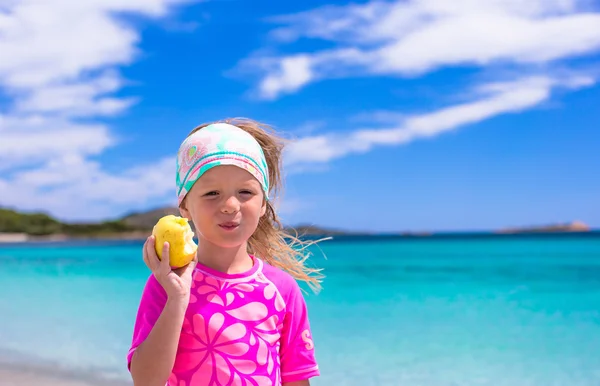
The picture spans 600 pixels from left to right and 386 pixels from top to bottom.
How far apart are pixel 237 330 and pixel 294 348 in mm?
297

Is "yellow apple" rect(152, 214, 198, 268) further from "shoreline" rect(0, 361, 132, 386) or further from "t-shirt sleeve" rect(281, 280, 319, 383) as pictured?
"shoreline" rect(0, 361, 132, 386)

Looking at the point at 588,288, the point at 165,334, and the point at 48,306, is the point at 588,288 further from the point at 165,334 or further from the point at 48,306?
the point at 165,334

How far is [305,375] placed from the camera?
2.65 metres

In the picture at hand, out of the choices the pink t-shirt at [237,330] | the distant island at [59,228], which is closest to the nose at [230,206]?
the pink t-shirt at [237,330]

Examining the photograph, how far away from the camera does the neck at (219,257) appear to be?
8.44 ft

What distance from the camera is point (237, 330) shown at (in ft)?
8.16

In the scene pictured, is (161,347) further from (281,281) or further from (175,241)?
(281,281)

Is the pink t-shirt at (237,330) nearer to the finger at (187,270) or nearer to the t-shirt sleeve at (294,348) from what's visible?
the t-shirt sleeve at (294,348)

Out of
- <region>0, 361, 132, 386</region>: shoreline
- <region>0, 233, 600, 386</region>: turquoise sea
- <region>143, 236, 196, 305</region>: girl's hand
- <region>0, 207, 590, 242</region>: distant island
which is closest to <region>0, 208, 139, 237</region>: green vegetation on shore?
<region>0, 207, 590, 242</region>: distant island

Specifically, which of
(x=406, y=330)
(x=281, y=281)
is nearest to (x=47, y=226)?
(x=406, y=330)

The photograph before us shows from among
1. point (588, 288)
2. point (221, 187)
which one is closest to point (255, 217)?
point (221, 187)

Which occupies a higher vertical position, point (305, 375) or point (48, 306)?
point (48, 306)

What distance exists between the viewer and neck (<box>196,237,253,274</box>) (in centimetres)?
257

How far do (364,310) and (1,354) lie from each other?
636cm
